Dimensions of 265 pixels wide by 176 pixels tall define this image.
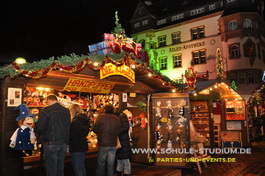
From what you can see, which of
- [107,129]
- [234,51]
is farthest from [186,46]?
[107,129]

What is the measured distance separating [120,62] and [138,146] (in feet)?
12.9

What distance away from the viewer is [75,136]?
5168 mm

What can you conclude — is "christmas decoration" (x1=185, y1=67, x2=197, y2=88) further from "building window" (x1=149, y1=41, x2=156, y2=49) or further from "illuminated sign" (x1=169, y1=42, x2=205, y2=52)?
"building window" (x1=149, y1=41, x2=156, y2=49)

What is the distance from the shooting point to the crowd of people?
15.0ft

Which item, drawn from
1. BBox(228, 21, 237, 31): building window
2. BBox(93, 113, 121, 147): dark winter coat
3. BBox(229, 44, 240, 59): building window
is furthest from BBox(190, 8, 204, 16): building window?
Answer: BBox(93, 113, 121, 147): dark winter coat

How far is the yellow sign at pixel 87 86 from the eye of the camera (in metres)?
6.94

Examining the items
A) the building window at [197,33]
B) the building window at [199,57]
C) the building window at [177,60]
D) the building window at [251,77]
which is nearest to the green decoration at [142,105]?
the building window at [251,77]

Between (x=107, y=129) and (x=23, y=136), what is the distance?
6.04ft

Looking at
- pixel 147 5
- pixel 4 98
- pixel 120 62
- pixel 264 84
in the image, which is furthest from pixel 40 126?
pixel 147 5

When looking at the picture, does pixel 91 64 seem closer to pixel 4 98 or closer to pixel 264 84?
pixel 4 98

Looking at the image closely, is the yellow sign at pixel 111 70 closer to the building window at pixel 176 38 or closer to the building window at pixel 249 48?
the building window at pixel 249 48

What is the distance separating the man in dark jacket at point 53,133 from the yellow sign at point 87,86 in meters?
2.15

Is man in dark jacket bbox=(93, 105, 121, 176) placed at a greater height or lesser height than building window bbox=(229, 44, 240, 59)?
lesser

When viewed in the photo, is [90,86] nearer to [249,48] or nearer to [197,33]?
[249,48]
